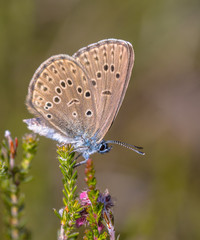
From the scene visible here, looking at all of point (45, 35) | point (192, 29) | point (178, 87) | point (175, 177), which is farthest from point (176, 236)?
point (45, 35)

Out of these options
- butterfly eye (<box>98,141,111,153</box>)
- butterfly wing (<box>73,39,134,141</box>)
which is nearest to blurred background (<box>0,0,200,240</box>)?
butterfly eye (<box>98,141,111,153</box>)

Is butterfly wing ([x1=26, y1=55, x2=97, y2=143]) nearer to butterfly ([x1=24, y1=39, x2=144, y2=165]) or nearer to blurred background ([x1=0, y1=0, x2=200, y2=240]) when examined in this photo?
butterfly ([x1=24, y1=39, x2=144, y2=165])

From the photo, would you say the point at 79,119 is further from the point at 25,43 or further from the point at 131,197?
the point at 25,43

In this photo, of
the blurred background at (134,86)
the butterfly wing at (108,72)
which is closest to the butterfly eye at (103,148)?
the butterfly wing at (108,72)

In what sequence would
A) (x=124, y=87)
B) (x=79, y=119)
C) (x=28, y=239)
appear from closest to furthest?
(x=28, y=239) → (x=124, y=87) → (x=79, y=119)

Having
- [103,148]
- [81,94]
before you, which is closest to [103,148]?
[103,148]

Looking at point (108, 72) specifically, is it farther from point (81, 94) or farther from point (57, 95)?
point (57, 95)
